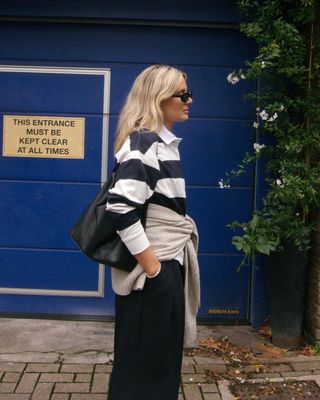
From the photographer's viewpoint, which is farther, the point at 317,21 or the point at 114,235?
the point at 317,21

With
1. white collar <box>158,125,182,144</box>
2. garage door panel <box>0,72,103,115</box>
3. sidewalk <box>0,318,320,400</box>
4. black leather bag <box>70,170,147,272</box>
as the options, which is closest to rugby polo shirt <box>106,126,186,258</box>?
white collar <box>158,125,182,144</box>

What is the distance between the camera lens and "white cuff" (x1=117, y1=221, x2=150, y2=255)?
2.49 m

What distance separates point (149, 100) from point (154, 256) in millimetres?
738

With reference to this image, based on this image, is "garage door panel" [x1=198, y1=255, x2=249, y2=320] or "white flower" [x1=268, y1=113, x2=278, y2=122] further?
"garage door panel" [x1=198, y1=255, x2=249, y2=320]

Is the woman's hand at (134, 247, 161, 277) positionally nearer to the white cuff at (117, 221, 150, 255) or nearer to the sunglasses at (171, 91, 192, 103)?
the white cuff at (117, 221, 150, 255)

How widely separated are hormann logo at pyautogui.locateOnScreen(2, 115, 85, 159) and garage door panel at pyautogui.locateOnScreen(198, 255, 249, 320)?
1.48 m

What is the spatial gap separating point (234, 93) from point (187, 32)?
65cm

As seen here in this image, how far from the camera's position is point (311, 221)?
441cm

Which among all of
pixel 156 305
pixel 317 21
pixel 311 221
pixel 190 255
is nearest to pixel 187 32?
pixel 317 21

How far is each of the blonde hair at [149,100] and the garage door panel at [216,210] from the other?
7.32 ft

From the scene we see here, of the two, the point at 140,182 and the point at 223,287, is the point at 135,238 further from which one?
the point at 223,287

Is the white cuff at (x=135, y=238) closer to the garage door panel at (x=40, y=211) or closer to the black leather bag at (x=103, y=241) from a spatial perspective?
the black leather bag at (x=103, y=241)

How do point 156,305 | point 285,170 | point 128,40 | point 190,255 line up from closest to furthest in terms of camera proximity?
point 156,305 → point 190,255 → point 285,170 → point 128,40

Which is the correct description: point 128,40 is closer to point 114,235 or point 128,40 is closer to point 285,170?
point 285,170
